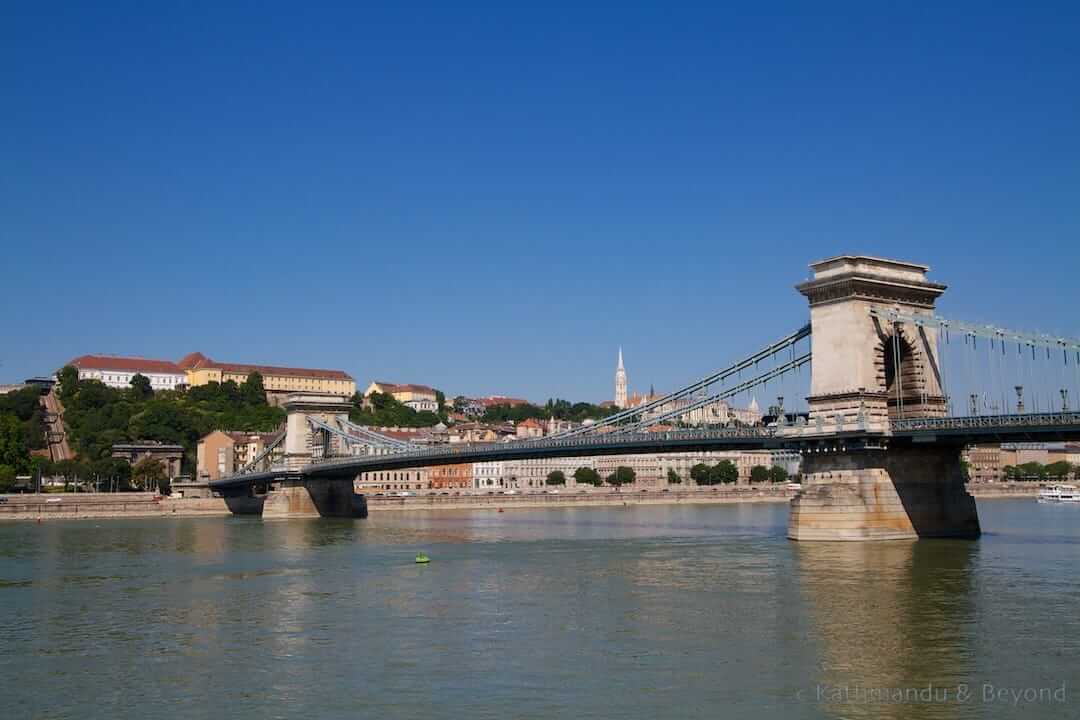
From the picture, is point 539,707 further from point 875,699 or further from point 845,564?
point 845,564

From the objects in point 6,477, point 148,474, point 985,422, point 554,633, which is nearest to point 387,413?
point 148,474

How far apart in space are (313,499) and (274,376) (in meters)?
89.6

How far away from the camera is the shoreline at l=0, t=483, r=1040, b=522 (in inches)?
2808

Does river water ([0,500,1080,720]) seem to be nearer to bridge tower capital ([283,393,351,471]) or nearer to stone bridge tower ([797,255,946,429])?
stone bridge tower ([797,255,946,429])

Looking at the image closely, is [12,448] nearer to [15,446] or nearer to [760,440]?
[15,446]

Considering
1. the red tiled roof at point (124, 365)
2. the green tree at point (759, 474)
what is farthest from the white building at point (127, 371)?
the green tree at point (759, 474)

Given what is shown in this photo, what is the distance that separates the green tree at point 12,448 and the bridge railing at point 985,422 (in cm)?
6453

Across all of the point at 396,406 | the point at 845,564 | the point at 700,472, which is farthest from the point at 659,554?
the point at 396,406

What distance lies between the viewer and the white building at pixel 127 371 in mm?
143750

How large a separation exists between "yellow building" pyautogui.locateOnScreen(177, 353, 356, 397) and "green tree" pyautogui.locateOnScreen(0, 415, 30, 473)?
65783 millimetres

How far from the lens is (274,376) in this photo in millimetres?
155125

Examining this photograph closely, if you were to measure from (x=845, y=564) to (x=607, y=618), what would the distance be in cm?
1066

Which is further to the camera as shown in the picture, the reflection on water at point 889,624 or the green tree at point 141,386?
the green tree at point 141,386

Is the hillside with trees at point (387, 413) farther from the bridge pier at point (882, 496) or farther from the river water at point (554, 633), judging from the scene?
the river water at point (554, 633)
